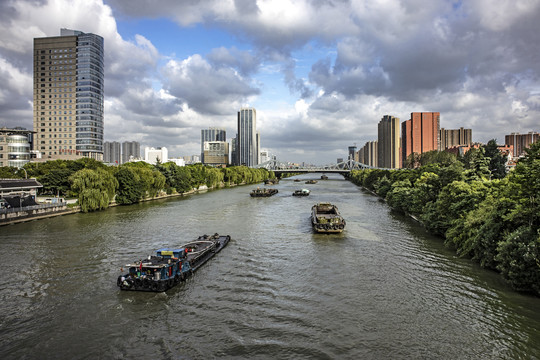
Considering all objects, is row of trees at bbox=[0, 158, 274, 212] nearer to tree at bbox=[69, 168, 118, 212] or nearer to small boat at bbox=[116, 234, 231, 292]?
tree at bbox=[69, 168, 118, 212]

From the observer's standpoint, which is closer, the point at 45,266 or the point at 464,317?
the point at 464,317

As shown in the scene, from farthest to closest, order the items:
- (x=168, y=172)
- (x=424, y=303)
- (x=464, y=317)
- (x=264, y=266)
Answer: (x=168, y=172), (x=264, y=266), (x=424, y=303), (x=464, y=317)

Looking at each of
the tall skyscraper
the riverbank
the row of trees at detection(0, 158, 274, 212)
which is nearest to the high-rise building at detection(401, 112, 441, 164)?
the row of trees at detection(0, 158, 274, 212)

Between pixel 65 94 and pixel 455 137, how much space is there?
188064mm

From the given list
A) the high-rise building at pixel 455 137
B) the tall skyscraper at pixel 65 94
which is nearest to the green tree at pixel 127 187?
the tall skyscraper at pixel 65 94

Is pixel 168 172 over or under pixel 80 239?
over

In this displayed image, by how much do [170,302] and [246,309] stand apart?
385 centimetres

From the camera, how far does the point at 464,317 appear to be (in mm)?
14781

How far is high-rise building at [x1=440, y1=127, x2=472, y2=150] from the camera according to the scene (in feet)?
608

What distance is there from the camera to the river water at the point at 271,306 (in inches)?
492

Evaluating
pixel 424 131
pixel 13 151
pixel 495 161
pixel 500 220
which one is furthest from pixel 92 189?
pixel 424 131

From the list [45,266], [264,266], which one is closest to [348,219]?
[264,266]

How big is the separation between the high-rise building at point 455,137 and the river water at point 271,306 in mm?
181231

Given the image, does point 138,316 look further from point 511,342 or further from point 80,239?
point 80,239
